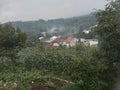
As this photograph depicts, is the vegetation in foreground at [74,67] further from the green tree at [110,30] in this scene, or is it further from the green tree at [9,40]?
the green tree at [9,40]

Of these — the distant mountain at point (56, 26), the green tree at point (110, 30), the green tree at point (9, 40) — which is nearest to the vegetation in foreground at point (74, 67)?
the green tree at point (110, 30)

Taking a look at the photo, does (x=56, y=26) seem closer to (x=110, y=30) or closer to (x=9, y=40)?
(x=9, y=40)

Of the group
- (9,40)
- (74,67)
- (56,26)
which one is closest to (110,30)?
(74,67)

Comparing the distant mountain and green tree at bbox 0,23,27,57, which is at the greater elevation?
green tree at bbox 0,23,27,57

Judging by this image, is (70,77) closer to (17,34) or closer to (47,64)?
(47,64)

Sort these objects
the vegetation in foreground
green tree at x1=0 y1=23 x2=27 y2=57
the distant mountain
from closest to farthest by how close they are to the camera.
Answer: the vegetation in foreground
green tree at x1=0 y1=23 x2=27 y2=57
the distant mountain

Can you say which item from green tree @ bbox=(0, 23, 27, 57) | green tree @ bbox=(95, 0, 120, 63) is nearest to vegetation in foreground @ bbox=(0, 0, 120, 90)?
green tree @ bbox=(95, 0, 120, 63)

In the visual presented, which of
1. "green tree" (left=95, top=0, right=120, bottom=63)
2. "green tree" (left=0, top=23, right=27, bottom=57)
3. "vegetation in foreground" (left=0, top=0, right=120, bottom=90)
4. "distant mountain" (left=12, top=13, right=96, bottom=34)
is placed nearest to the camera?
"vegetation in foreground" (left=0, top=0, right=120, bottom=90)

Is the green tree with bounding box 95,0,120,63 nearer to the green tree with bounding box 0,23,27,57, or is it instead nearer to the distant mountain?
the green tree with bounding box 0,23,27,57

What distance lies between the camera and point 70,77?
16750 mm

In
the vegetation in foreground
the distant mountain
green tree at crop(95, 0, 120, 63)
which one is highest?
green tree at crop(95, 0, 120, 63)

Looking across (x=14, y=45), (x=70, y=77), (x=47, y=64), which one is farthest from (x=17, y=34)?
(x=70, y=77)

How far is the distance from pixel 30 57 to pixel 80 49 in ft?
15.4

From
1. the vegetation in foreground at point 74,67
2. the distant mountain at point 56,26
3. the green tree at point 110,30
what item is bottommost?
the distant mountain at point 56,26
